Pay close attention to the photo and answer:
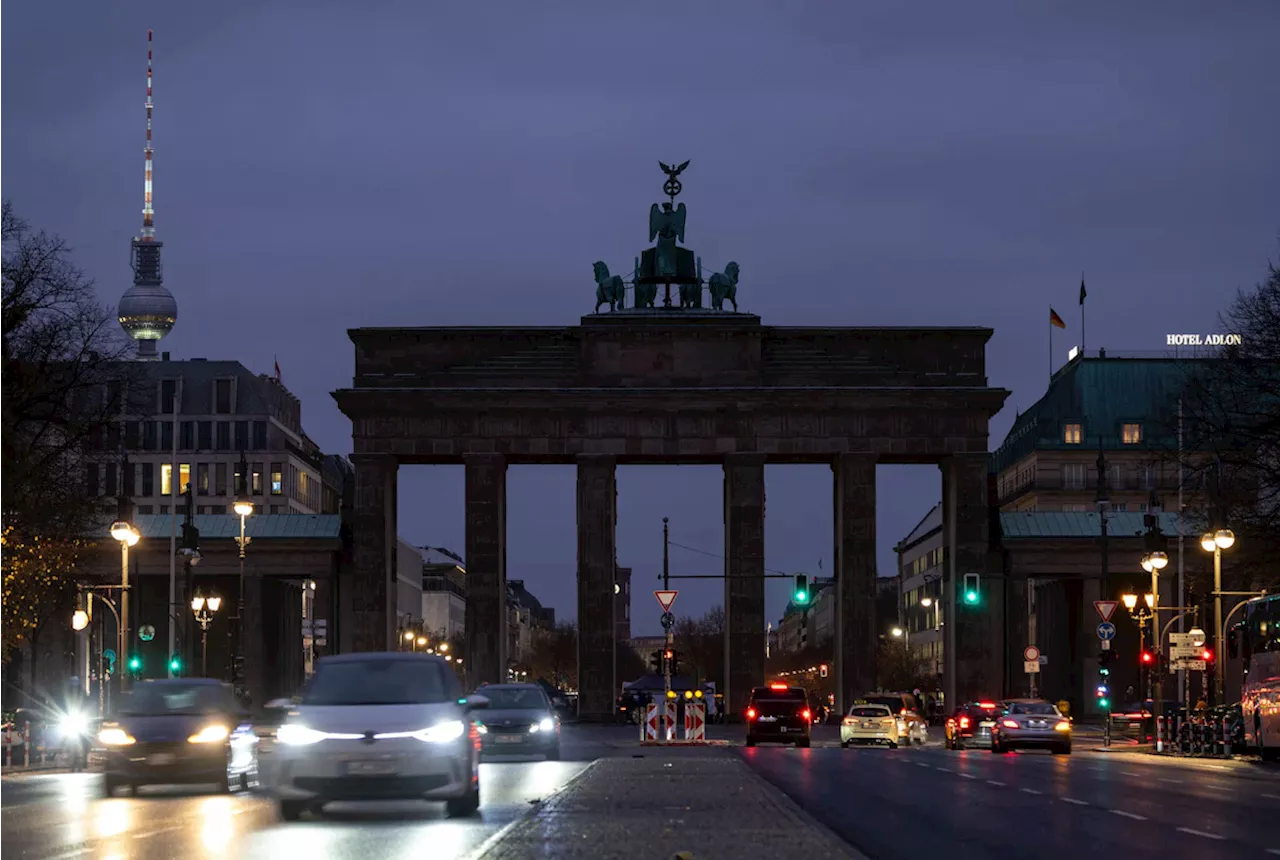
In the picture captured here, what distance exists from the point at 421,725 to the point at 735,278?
262ft

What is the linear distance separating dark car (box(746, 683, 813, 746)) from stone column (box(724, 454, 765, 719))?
2602 centimetres

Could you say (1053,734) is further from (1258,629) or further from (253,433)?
(253,433)

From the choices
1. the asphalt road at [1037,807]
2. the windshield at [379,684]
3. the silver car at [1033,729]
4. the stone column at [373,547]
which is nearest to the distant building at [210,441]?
Result: the stone column at [373,547]

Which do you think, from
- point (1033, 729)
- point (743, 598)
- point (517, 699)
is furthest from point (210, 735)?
point (743, 598)

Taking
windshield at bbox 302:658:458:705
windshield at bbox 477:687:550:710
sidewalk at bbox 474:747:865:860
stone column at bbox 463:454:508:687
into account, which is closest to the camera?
sidewalk at bbox 474:747:865:860

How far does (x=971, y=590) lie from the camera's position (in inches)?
3233

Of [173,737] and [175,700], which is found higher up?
[175,700]

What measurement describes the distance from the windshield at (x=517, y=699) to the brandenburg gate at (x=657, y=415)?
51.5m

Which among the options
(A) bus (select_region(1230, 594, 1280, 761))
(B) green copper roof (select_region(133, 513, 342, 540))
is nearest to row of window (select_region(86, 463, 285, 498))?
(B) green copper roof (select_region(133, 513, 342, 540))

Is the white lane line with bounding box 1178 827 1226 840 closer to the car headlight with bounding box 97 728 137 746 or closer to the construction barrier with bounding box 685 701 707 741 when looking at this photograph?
the car headlight with bounding box 97 728 137 746

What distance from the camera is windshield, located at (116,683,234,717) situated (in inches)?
1419

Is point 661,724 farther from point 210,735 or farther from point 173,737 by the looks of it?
point 173,737

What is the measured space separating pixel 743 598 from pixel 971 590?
1954 cm

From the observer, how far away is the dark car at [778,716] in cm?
7162
